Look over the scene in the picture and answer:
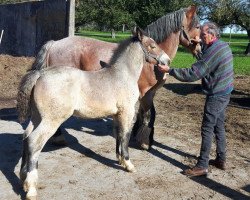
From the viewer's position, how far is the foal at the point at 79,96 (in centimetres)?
397

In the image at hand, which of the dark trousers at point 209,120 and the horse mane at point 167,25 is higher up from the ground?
the horse mane at point 167,25

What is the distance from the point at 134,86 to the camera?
4695mm

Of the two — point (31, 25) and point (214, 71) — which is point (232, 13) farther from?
point (214, 71)

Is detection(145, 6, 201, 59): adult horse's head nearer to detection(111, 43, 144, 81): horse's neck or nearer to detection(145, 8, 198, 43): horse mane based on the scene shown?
detection(145, 8, 198, 43): horse mane

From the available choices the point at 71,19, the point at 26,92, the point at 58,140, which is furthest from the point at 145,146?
the point at 71,19

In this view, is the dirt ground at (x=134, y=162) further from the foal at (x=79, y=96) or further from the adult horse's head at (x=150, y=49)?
the adult horse's head at (x=150, y=49)

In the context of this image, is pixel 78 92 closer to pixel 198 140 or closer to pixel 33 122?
pixel 33 122

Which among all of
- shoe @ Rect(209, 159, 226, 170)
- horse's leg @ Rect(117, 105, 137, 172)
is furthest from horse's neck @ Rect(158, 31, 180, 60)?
shoe @ Rect(209, 159, 226, 170)

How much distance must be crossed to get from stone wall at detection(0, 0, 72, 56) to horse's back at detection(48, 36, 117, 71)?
4457 millimetres

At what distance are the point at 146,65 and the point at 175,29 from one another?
2.31 ft

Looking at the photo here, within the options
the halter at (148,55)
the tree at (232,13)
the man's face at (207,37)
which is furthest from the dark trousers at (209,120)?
the tree at (232,13)

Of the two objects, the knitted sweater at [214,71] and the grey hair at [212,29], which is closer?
the knitted sweater at [214,71]

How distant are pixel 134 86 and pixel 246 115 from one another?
4163 mm

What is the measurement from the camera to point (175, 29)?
5.60 metres
